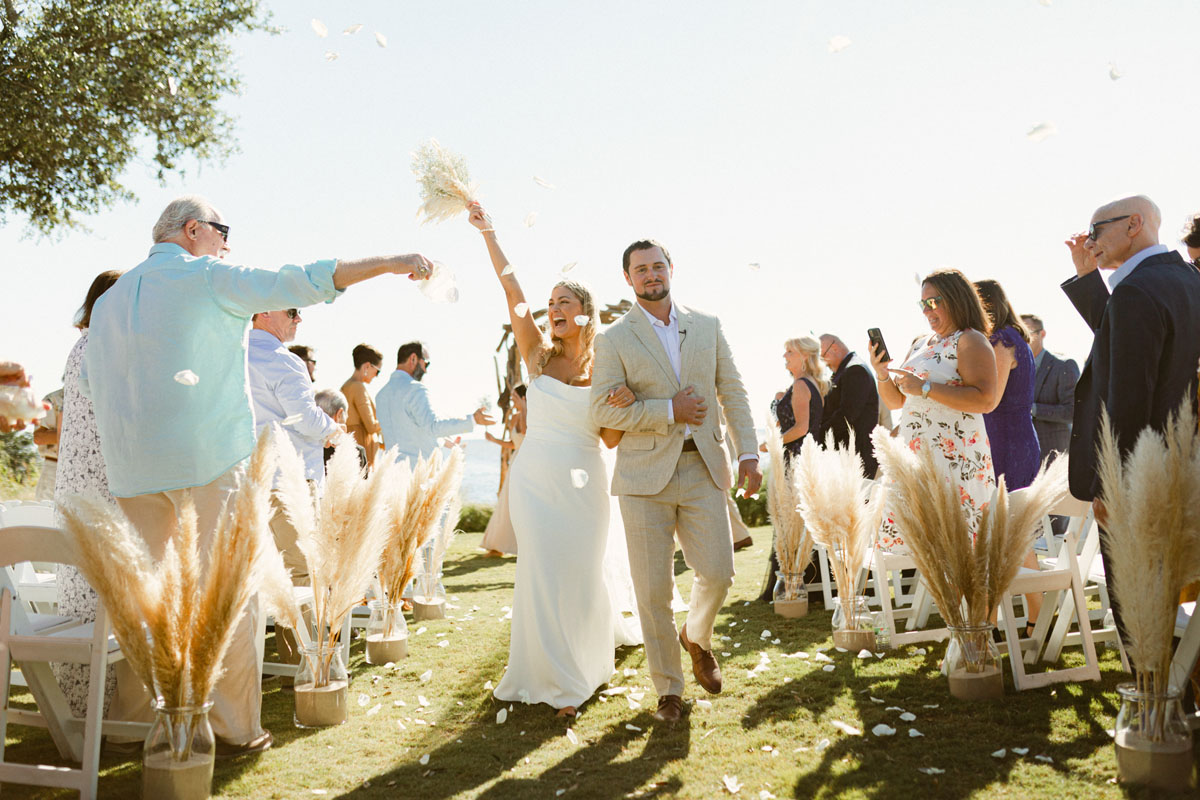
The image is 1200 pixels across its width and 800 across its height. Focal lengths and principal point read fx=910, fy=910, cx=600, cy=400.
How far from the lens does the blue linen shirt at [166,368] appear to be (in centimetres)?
343

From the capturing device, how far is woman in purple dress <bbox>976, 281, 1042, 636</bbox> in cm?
522

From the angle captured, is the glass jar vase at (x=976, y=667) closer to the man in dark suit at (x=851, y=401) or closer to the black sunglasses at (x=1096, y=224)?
the black sunglasses at (x=1096, y=224)

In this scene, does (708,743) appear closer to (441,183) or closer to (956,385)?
(956,385)

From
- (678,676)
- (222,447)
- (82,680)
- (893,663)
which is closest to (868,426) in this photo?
(893,663)

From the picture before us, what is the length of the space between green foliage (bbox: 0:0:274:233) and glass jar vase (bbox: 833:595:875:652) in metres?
11.2

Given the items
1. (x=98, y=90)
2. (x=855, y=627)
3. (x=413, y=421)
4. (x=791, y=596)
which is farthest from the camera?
(x=98, y=90)

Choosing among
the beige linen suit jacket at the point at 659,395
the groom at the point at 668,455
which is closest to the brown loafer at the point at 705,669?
the groom at the point at 668,455

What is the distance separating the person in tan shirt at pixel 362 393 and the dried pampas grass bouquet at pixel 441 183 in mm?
3179

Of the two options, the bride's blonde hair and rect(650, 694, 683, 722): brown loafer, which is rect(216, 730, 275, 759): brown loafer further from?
the bride's blonde hair

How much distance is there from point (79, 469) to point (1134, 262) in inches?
176

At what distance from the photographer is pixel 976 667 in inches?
156

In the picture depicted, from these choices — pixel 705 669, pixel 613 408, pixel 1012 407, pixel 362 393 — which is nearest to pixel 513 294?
pixel 613 408

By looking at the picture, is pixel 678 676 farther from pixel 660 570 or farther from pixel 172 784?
pixel 172 784

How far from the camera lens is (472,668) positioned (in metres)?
5.09
